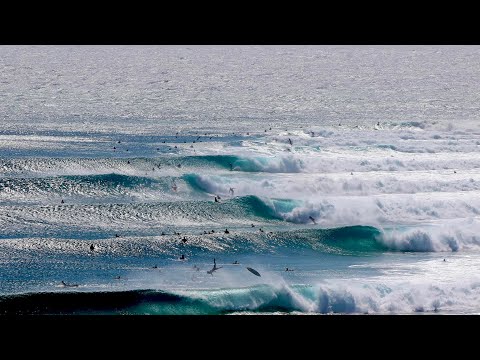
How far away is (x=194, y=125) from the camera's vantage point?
174 ft

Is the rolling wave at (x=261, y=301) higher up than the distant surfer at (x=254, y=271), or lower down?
higher up

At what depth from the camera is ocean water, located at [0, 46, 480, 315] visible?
24.8 meters

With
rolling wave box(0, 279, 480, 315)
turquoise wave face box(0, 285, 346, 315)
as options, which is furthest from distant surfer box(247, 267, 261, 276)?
turquoise wave face box(0, 285, 346, 315)

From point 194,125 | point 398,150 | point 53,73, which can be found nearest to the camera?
point 398,150

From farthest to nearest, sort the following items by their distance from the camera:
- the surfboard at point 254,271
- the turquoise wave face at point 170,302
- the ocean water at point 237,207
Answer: the surfboard at point 254,271 → the ocean water at point 237,207 → the turquoise wave face at point 170,302

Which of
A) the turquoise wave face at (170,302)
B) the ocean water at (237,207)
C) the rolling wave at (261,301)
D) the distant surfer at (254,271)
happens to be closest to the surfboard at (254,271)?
the distant surfer at (254,271)

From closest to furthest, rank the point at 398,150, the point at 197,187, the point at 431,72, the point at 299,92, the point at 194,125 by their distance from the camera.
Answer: the point at 197,187, the point at 398,150, the point at 194,125, the point at 299,92, the point at 431,72

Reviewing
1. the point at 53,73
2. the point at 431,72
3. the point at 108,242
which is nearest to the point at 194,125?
the point at 108,242

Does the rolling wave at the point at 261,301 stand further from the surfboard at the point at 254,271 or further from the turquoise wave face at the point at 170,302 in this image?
the surfboard at the point at 254,271

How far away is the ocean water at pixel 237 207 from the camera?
24.8 meters

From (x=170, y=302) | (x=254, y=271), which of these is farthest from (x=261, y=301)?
(x=254, y=271)

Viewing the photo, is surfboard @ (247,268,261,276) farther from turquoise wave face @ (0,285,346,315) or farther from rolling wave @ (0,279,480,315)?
turquoise wave face @ (0,285,346,315)

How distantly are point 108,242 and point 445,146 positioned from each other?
904 inches

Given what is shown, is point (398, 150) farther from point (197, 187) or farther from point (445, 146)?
point (197, 187)
